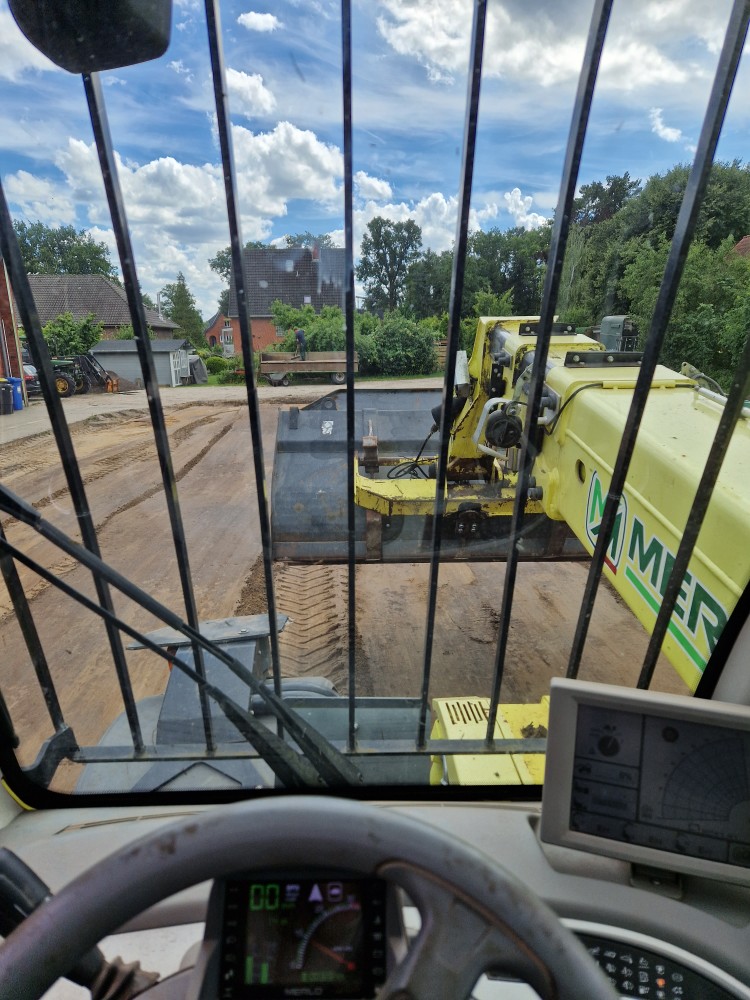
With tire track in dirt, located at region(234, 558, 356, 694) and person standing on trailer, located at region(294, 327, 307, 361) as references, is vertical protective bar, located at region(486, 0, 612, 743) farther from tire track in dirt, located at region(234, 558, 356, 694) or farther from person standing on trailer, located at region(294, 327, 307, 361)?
tire track in dirt, located at region(234, 558, 356, 694)

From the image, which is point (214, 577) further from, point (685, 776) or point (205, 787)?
point (685, 776)

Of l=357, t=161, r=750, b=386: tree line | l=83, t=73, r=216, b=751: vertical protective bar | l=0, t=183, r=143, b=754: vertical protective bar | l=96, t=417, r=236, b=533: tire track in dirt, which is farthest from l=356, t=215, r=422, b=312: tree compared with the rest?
l=96, t=417, r=236, b=533: tire track in dirt

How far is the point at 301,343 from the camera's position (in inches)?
70.2

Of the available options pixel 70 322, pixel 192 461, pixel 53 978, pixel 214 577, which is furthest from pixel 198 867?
pixel 192 461

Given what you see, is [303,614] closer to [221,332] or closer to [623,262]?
[221,332]

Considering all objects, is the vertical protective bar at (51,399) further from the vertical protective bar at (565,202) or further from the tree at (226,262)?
the vertical protective bar at (565,202)

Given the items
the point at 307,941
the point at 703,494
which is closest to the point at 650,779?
the point at 703,494

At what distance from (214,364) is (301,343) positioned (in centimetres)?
37

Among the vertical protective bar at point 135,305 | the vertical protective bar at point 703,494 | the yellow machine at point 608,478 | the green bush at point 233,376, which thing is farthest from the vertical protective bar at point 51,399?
the yellow machine at point 608,478

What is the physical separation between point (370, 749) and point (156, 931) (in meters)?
0.56

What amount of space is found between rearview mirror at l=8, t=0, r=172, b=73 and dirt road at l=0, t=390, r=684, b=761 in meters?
1.52

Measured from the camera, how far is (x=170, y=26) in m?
0.74

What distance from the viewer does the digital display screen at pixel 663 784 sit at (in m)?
0.91

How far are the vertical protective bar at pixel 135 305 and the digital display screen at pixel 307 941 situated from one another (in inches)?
23.9
